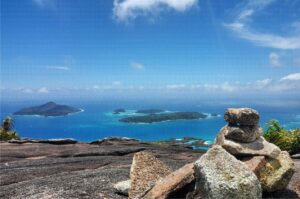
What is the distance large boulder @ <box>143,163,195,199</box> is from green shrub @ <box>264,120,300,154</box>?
95.8 ft

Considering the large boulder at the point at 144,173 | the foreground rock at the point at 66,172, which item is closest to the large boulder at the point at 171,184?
the foreground rock at the point at 66,172

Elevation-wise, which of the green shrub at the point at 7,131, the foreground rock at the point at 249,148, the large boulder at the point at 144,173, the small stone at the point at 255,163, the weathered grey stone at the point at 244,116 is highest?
the weathered grey stone at the point at 244,116

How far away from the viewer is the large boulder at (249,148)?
69.8ft

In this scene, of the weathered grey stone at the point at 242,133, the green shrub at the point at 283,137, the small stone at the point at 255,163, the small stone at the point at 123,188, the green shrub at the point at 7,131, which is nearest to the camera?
the small stone at the point at 255,163

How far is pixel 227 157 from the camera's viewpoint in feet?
59.3

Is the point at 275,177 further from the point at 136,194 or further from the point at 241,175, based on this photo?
the point at 136,194

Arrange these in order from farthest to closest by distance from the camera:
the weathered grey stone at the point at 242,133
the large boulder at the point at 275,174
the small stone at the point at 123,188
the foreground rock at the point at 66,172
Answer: the foreground rock at the point at 66,172, the small stone at the point at 123,188, the weathered grey stone at the point at 242,133, the large boulder at the point at 275,174

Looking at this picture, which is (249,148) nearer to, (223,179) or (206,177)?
(223,179)

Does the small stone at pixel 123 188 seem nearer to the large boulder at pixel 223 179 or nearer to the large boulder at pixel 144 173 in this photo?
the large boulder at pixel 144 173

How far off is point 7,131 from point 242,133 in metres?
55.6

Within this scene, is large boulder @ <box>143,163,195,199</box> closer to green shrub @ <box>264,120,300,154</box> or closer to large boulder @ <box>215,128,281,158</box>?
large boulder @ <box>215,128,281,158</box>

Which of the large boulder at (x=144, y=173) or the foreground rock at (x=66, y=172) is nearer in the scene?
the large boulder at (x=144, y=173)

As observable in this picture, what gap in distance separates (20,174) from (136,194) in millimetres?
15161

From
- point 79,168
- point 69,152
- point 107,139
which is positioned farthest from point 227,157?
point 107,139
